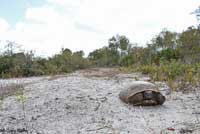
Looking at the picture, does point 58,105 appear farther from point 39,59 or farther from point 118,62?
point 118,62

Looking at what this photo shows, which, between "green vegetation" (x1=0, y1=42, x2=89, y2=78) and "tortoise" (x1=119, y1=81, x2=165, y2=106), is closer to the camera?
"tortoise" (x1=119, y1=81, x2=165, y2=106)

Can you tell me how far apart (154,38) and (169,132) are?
677 inches

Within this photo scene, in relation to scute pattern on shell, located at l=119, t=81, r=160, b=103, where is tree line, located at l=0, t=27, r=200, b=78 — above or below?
above

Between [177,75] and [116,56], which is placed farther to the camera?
[116,56]

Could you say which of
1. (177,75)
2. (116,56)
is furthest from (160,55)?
(177,75)

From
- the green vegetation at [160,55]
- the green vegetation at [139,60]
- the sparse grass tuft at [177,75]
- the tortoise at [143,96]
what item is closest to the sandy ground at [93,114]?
the tortoise at [143,96]

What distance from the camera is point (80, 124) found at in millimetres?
4516

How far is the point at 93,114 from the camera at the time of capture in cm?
509

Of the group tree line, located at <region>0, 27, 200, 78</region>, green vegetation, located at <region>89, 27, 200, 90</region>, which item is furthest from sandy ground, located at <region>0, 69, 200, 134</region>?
tree line, located at <region>0, 27, 200, 78</region>

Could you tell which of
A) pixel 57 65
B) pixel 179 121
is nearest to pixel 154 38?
pixel 57 65

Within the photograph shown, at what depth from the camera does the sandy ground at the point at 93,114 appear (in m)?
4.26

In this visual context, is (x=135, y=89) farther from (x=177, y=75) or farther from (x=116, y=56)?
(x=116, y=56)

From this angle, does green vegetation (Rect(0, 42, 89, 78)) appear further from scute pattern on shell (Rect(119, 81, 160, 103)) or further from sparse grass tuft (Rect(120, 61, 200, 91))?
scute pattern on shell (Rect(119, 81, 160, 103))

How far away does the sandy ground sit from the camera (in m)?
4.26
